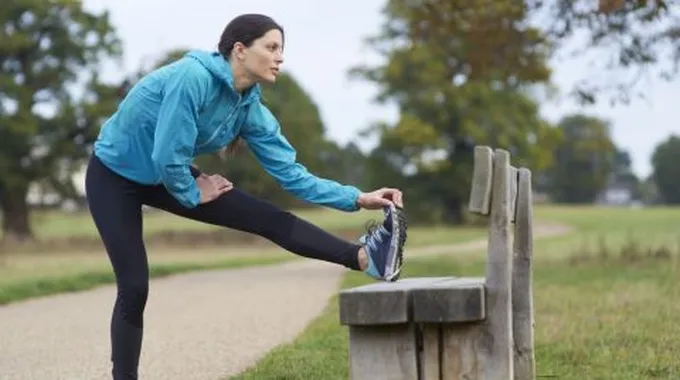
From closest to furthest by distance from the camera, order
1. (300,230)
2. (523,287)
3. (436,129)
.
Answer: (300,230) < (523,287) < (436,129)

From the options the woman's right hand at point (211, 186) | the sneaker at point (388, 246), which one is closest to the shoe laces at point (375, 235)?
the sneaker at point (388, 246)

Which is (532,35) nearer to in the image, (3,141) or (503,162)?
(503,162)

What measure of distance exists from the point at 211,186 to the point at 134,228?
41cm

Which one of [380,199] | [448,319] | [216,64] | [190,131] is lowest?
[448,319]

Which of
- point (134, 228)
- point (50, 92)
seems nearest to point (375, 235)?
point (134, 228)

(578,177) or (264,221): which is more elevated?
(578,177)

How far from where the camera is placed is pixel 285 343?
8.75m

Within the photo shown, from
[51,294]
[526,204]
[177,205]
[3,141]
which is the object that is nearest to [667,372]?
[526,204]

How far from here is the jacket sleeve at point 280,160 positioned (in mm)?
5237

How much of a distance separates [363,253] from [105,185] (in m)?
1.27

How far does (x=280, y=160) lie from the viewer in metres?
5.39

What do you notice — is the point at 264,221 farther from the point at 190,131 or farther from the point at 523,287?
the point at 523,287

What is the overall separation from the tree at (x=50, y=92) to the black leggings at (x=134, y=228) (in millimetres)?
40312

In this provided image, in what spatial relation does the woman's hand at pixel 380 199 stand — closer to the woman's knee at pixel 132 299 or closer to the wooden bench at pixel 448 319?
the wooden bench at pixel 448 319
